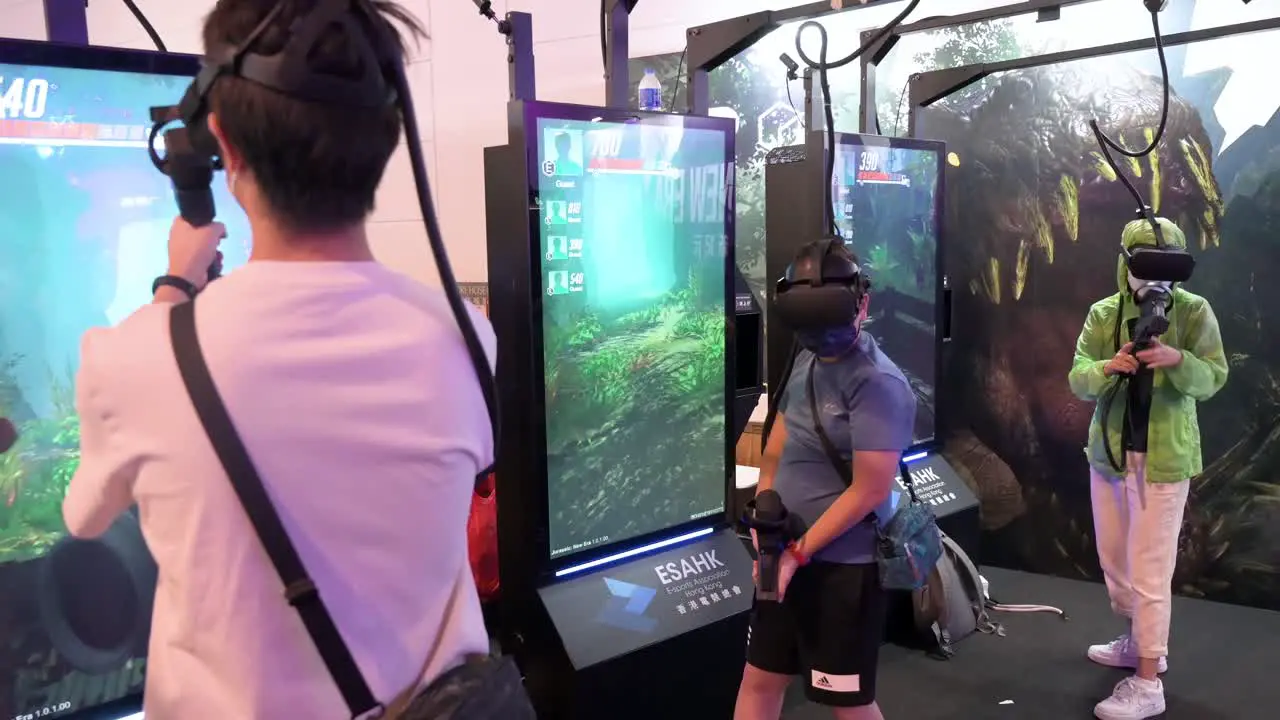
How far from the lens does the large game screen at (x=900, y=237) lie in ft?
13.3

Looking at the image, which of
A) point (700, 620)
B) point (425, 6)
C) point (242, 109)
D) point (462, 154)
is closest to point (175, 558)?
point (242, 109)

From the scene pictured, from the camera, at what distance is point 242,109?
983 mm

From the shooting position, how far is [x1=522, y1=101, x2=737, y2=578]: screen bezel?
2676 mm

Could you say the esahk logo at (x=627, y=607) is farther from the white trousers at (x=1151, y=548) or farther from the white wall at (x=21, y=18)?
the white wall at (x=21, y=18)

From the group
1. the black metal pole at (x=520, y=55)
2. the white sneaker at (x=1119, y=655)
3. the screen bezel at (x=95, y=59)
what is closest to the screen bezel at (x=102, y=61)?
the screen bezel at (x=95, y=59)

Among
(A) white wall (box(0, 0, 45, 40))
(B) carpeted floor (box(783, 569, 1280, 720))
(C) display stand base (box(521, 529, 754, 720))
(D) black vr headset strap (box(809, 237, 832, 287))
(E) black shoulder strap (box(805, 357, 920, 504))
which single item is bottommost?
(B) carpeted floor (box(783, 569, 1280, 720))

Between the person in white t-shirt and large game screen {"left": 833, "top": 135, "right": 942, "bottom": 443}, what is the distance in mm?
3064

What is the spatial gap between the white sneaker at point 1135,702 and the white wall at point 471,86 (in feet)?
11.9

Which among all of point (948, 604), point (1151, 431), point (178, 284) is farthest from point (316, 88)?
point (948, 604)

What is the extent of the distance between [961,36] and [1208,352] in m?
2.20

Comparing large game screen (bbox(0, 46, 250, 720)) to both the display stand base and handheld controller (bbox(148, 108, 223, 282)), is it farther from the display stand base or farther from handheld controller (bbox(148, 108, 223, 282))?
the display stand base

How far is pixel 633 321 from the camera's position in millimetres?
3008

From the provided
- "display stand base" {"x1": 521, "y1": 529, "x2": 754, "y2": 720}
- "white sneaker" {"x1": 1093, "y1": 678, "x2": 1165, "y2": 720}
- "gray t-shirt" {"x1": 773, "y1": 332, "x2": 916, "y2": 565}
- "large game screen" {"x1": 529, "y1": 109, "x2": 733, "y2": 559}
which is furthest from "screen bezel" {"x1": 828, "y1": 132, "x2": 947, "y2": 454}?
"gray t-shirt" {"x1": 773, "y1": 332, "x2": 916, "y2": 565}

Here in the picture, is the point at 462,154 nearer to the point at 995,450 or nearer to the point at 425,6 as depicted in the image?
the point at 425,6
